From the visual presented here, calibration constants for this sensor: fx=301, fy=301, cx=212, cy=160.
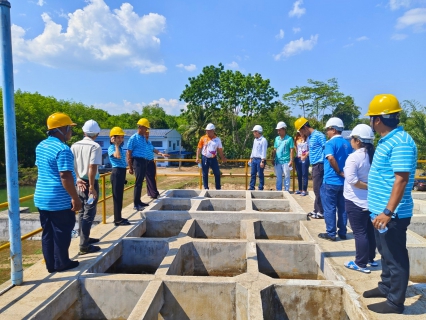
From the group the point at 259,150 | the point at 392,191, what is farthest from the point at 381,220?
the point at 259,150

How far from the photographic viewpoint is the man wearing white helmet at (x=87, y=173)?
3.84 meters

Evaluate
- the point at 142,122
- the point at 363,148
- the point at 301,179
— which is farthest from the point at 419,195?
the point at 142,122

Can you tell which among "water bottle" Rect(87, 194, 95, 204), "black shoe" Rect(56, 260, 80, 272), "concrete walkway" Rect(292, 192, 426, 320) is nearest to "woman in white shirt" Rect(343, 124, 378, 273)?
"concrete walkway" Rect(292, 192, 426, 320)

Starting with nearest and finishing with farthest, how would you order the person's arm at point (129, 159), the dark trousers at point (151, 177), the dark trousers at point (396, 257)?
the dark trousers at point (396, 257), the person's arm at point (129, 159), the dark trousers at point (151, 177)

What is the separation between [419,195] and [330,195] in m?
6.66

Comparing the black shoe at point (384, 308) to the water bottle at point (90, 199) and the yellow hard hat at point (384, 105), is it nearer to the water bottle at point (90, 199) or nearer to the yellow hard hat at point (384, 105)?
the yellow hard hat at point (384, 105)

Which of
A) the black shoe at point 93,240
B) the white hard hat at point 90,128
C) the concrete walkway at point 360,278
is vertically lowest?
the concrete walkway at point 360,278

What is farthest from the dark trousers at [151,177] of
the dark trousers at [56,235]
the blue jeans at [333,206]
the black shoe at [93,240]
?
the blue jeans at [333,206]

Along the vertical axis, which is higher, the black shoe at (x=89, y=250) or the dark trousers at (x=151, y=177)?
the dark trousers at (x=151, y=177)

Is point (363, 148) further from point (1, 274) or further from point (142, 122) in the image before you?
point (1, 274)

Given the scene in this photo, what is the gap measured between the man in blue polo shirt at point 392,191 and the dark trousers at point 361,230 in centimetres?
66

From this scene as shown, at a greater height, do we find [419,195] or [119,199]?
[119,199]

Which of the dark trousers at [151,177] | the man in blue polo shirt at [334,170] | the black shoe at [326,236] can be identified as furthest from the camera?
the dark trousers at [151,177]

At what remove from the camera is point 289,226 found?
5.73 metres
